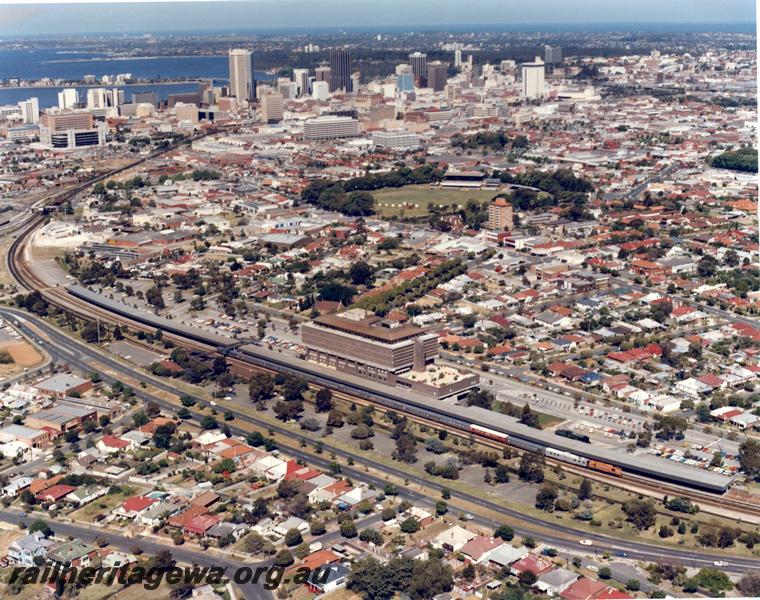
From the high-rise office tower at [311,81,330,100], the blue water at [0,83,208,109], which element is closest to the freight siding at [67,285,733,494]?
the high-rise office tower at [311,81,330,100]

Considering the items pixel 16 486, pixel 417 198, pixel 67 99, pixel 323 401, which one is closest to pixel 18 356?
pixel 16 486

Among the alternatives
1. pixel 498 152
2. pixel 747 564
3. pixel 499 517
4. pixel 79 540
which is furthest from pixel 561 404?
pixel 498 152

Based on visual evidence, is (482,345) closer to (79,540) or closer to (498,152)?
(79,540)

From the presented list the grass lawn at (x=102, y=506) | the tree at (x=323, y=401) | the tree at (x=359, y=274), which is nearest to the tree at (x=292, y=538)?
the grass lawn at (x=102, y=506)

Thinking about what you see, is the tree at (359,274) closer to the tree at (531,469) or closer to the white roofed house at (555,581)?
the tree at (531,469)

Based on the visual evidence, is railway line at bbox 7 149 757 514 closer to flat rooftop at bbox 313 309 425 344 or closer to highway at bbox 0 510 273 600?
flat rooftop at bbox 313 309 425 344

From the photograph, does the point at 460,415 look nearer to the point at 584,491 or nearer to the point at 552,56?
the point at 584,491
